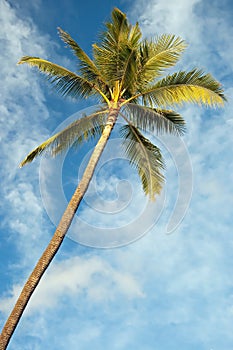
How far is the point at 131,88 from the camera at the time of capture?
12.3 metres

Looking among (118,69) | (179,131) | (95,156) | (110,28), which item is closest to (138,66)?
(118,69)

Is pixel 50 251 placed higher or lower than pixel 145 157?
lower

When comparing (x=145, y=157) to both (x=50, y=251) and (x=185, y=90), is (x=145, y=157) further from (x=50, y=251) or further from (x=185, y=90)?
(x=50, y=251)

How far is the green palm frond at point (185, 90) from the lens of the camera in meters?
11.6

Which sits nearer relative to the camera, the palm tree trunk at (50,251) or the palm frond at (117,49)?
the palm tree trunk at (50,251)

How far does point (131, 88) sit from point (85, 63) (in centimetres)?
177

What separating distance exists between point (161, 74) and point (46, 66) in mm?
3666

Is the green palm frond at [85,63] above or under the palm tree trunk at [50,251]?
above

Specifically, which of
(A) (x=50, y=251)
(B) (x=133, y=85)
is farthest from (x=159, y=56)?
(A) (x=50, y=251)

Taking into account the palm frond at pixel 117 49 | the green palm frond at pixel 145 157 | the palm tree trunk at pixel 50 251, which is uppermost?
the palm frond at pixel 117 49

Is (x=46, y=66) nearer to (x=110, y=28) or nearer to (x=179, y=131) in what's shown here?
(x=110, y=28)

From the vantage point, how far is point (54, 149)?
1202cm

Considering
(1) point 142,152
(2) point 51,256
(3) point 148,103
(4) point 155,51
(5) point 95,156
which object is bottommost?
(2) point 51,256

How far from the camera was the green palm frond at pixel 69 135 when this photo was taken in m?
Answer: 11.8
